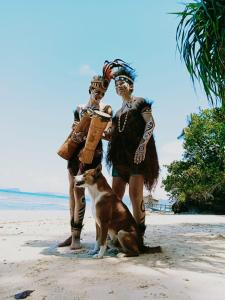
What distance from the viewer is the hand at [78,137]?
15.5ft

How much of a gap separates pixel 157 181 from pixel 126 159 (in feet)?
1.54

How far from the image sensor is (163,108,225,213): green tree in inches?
1083

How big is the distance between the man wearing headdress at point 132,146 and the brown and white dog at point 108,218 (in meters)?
0.33

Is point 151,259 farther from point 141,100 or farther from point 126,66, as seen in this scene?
point 126,66

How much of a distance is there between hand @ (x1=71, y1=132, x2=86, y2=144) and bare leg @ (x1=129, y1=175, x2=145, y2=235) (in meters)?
0.76

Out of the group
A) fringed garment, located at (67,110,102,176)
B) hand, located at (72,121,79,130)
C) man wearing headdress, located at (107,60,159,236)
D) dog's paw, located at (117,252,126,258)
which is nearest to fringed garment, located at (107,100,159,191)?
man wearing headdress, located at (107,60,159,236)

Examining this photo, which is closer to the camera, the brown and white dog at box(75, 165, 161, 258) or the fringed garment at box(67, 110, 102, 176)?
the brown and white dog at box(75, 165, 161, 258)

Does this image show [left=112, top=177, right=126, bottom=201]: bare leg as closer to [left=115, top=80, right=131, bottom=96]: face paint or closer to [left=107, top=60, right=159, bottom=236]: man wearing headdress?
[left=107, top=60, right=159, bottom=236]: man wearing headdress

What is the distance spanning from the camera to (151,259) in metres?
3.96

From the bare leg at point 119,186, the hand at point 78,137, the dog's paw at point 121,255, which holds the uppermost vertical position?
the hand at point 78,137

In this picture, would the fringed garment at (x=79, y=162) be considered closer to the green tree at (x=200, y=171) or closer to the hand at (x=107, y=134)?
the hand at (x=107, y=134)

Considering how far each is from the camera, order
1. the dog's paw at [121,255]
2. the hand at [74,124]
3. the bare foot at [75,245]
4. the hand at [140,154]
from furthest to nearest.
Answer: the hand at [74,124] → the bare foot at [75,245] → the hand at [140,154] → the dog's paw at [121,255]

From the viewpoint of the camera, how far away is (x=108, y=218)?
4062 millimetres

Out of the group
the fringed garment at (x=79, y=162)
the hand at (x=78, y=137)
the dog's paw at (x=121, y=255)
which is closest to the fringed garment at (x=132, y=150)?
the fringed garment at (x=79, y=162)
